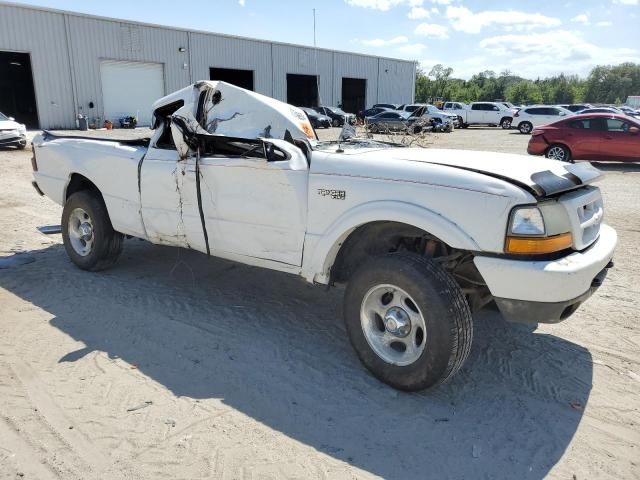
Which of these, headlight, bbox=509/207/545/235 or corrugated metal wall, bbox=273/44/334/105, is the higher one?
corrugated metal wall, bbox=273/44/334/105

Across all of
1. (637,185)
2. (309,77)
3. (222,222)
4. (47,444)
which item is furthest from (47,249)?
(309,77)

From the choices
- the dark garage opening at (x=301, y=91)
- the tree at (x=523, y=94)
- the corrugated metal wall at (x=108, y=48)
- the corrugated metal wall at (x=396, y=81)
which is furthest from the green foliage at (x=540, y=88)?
the corrugated metal wall at (x=108, y=48)

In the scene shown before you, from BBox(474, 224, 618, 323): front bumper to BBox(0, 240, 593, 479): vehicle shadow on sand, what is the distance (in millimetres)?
671

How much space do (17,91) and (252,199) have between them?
34.7 metres

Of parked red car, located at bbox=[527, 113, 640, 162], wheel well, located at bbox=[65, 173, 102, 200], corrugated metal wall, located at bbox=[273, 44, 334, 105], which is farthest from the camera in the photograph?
corrugated metal wall, located at bbox=[273, 44, 334, 105]

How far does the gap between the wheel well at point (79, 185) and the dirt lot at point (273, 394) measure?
105cm

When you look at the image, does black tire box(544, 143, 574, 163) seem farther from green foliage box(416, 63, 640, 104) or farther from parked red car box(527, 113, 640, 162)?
green foliage box(416, 63, 640, 104)

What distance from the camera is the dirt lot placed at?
2738 mm

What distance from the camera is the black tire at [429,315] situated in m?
3.05

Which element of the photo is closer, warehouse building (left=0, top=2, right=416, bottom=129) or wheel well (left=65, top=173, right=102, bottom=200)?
wheel well (left=65, top=173, right=102, bottom=200)

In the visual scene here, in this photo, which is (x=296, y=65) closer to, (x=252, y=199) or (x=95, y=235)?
(x=95, y=235)

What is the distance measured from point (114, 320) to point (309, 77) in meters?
42.8

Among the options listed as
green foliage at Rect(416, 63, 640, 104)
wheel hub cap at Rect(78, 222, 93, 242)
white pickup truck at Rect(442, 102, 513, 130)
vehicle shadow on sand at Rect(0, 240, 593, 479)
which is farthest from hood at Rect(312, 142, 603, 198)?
green foliage at Rect(416, 63, 640, 104)

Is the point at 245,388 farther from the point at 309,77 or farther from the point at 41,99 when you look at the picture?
the point at 309,77
